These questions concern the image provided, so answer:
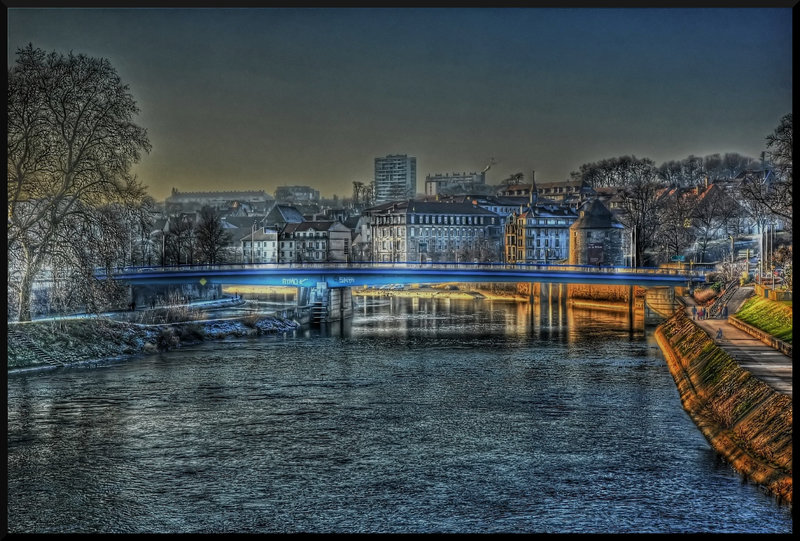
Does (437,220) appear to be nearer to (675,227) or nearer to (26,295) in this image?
(675,227)

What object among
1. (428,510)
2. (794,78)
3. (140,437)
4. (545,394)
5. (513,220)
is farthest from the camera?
(513,220)

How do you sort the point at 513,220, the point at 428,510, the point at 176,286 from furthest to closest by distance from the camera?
the point at 513,220
the point at 176,286
the point at 428,510

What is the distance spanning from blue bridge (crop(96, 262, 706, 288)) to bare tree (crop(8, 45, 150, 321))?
11.6m

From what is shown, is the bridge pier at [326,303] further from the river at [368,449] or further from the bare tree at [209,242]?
the bare tree at [209,242]

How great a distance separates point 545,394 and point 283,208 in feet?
236

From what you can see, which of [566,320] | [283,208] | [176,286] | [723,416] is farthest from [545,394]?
[283,208]

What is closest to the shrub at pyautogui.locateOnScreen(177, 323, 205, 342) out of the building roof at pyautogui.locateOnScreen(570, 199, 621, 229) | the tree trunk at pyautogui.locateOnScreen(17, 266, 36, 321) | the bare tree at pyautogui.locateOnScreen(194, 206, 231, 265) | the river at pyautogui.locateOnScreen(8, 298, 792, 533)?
the river at pyautogui.locateOnScreen(8, 298, 792, 533)

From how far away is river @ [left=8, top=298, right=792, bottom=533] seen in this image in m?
14.5

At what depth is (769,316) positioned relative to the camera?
93.5ft

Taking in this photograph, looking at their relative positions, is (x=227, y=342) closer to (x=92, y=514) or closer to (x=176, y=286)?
(x=176, y=286)

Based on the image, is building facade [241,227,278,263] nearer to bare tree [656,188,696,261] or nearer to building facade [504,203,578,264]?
building facade [504,203,578,264]

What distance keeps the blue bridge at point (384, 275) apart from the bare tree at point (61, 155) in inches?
456

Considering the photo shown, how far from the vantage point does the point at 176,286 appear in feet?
162

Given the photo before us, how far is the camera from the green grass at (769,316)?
2542 cm
